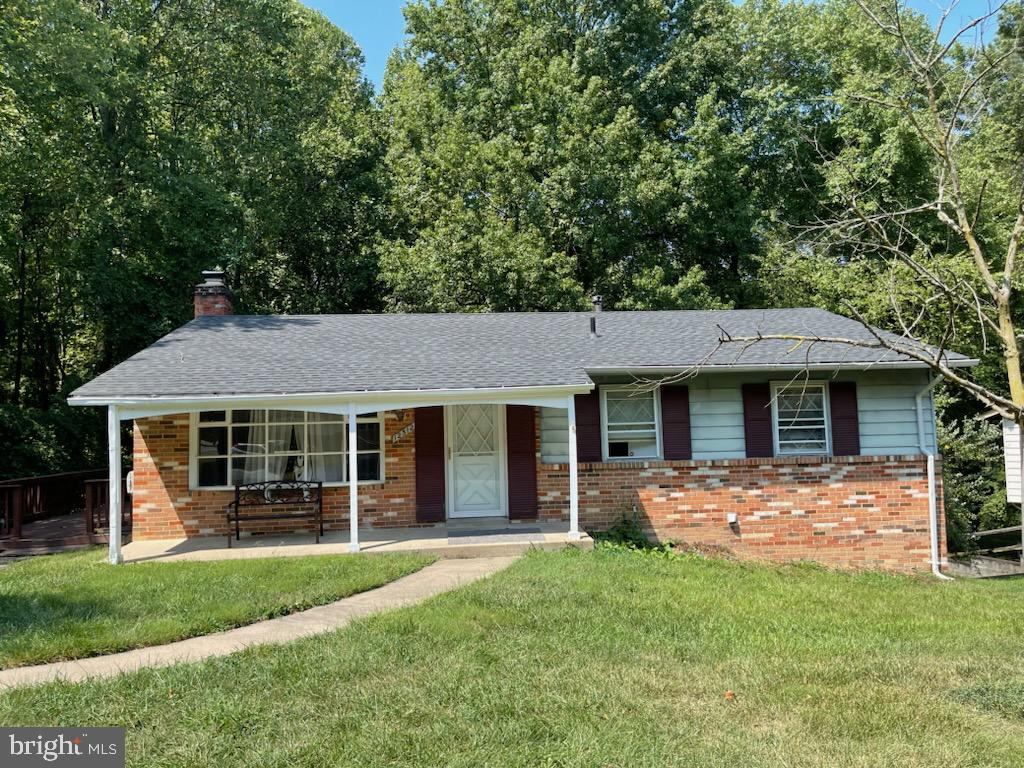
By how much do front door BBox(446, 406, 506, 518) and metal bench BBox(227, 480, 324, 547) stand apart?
7.21 ft

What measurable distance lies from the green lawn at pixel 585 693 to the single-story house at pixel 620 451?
4657 mm

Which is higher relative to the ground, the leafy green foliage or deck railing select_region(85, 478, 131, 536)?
the leafy green foliage

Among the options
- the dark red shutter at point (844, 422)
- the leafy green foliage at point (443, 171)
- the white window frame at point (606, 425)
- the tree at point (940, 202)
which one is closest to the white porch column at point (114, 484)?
the white window frame at point (606, 425)

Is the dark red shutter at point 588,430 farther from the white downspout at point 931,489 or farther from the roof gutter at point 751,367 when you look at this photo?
the white downspout at point 931,489

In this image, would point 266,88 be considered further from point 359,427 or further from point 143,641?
point 143,641

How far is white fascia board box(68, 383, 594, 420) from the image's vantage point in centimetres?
966

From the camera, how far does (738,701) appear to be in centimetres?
466

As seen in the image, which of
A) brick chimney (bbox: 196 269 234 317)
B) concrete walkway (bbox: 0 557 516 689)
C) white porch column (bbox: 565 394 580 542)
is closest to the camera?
concrete walkway (bbox: 0 557 516 689)

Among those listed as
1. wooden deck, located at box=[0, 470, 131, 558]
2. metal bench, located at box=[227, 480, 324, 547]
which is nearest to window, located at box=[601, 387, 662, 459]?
metal bench, located at box=[227, 480, 324, 547]

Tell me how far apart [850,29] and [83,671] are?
25718mm

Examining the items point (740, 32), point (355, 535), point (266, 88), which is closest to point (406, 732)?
point (355, 535)

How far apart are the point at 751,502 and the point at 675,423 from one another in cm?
181

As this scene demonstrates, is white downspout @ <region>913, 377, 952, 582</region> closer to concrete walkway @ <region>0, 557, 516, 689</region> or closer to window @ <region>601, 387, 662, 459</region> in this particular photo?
window @ <region>601, 387, 662, 459</region>

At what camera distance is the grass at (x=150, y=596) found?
6102 mm
